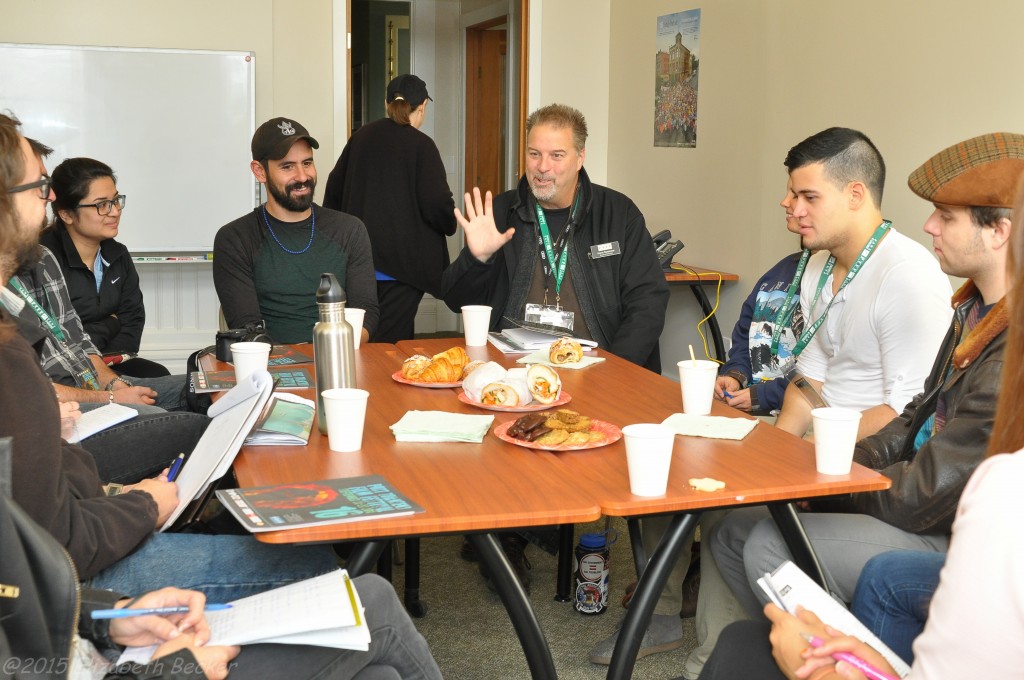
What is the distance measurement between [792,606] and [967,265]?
37.3 inches

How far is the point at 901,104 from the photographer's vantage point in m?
3.86

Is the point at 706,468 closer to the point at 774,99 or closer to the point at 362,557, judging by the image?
the point at 362,557

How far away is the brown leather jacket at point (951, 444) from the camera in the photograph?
72.0 inches

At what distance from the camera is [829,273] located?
292 cm

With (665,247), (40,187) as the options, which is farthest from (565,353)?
(665,247)

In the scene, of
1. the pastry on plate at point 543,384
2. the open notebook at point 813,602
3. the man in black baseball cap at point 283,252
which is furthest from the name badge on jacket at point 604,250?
the open notebook at point 813,602

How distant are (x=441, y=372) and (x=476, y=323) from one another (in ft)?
1.73

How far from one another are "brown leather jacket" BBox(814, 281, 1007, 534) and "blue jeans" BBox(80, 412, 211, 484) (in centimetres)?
156

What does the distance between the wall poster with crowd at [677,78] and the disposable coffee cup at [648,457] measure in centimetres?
394

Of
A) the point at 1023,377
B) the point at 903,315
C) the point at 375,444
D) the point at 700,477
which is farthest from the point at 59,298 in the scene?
the point at 1023,377

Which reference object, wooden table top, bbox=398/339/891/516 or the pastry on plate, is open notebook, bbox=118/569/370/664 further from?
the pastry on plate

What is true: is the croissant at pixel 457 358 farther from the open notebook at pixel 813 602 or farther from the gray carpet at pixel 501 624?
the open notebook at pixel 813 602

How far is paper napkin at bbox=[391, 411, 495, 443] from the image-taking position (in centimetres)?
203

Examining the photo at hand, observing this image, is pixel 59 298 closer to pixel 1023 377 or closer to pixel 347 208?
pixel 347 208
